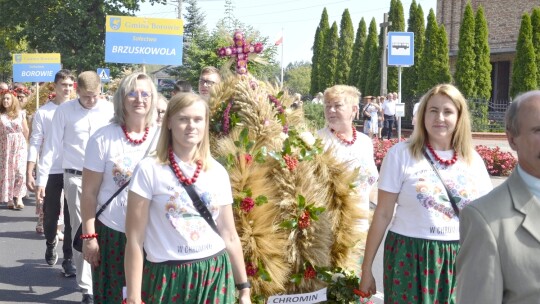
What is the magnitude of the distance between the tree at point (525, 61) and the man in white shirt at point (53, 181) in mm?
25909

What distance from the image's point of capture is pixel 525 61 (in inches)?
1230

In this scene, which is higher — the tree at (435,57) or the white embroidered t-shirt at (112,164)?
the tree at (435,57)

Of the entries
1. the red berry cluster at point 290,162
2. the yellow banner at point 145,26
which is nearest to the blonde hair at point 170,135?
the red berry cluster at point 290,162

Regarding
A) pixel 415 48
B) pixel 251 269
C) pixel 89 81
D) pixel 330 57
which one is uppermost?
pixel 330 57

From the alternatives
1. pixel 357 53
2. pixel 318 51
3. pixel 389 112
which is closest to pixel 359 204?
pixel 389 112

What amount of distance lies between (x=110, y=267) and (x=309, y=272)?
120cm

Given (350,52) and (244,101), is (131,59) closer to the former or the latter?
(244,101)

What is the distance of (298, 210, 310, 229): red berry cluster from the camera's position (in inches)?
175

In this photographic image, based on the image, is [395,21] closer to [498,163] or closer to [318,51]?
[318,51]

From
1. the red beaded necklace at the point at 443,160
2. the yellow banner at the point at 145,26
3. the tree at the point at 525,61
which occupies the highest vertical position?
the tree at the point at 525,61

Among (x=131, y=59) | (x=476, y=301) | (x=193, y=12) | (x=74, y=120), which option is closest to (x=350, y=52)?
(x=193, y=12)

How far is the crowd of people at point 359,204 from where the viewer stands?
2184mm

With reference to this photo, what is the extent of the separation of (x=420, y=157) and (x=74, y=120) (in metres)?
3.59

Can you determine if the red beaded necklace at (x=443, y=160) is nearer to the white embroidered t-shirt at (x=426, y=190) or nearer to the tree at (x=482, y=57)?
the white embroidered t-shirt at (x=426, y=190)
